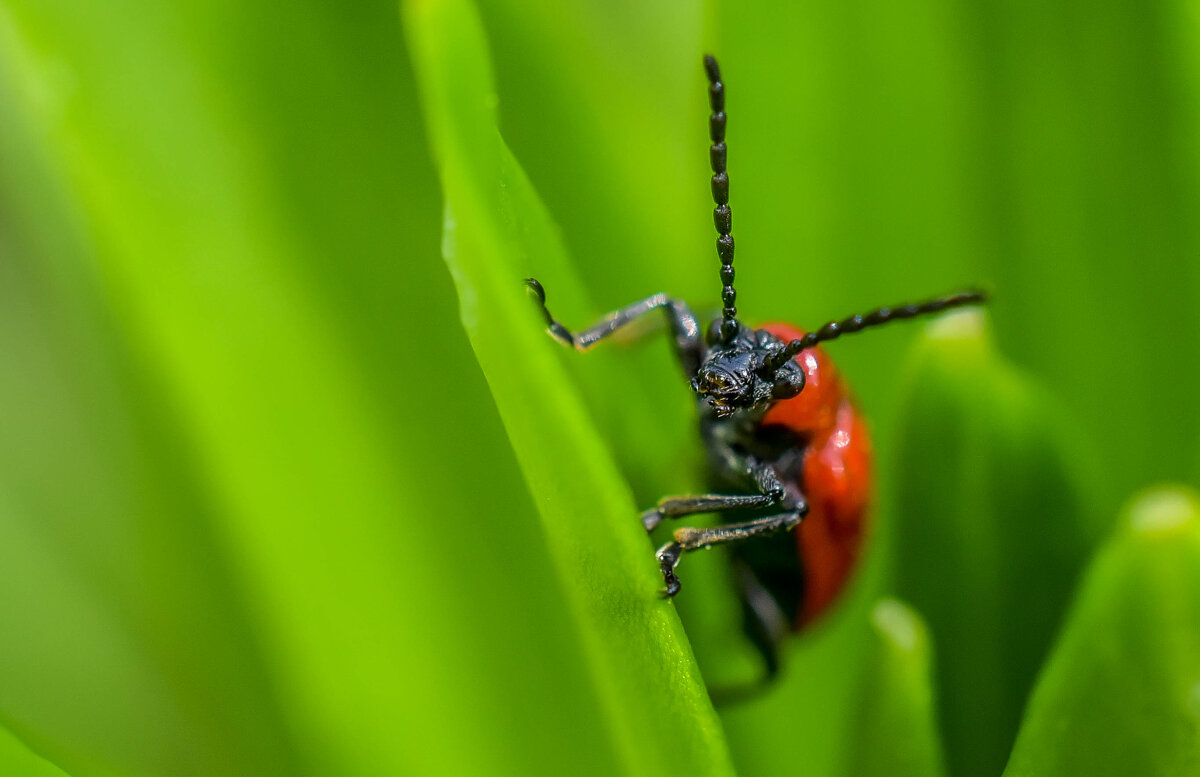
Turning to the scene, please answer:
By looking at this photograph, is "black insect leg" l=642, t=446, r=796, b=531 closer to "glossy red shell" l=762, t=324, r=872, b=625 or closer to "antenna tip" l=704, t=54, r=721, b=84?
"glossy red shell" l=762, t=324, r=872, b=625

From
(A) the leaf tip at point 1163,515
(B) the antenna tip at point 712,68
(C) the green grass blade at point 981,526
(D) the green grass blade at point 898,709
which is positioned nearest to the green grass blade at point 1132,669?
(A) the leaf tip at point 1163,515

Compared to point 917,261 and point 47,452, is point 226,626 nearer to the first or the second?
point 47,452

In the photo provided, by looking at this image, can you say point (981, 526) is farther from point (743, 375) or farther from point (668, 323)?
point (668, 323)

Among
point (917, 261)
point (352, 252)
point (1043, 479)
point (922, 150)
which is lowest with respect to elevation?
point (1043, 479)

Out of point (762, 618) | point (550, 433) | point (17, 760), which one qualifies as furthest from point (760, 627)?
point (17, 760)

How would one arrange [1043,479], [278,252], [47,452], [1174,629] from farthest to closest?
[47,452] < [278,252] < [1043,479] < [1174,629]

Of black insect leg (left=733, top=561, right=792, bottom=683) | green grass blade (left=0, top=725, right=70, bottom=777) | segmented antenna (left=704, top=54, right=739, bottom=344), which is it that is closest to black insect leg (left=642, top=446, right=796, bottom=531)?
black insect leg (left=733, top=561, right=792, bottom=683)

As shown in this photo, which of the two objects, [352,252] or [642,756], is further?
[352,252]

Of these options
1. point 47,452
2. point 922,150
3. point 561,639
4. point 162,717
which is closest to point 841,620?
point 561,639
